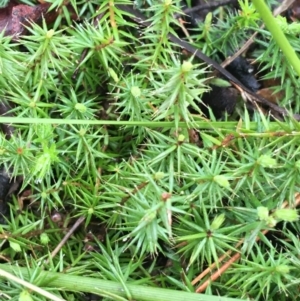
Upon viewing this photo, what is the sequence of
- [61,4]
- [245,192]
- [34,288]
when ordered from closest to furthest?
[34,288] → [245,192] → [61,4]

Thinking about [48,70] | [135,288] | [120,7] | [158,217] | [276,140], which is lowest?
[135,288]

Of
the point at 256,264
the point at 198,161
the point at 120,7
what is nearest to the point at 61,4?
the point at 120,7

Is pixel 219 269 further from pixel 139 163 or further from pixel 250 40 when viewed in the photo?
pixel 250 40

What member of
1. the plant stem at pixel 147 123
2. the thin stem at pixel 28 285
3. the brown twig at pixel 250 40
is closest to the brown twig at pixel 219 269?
the plant stem at pixel 147 123

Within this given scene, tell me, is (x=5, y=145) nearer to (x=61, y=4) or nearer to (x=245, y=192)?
(x=61, y=4)

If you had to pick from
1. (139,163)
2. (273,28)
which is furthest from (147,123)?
(273,28)
